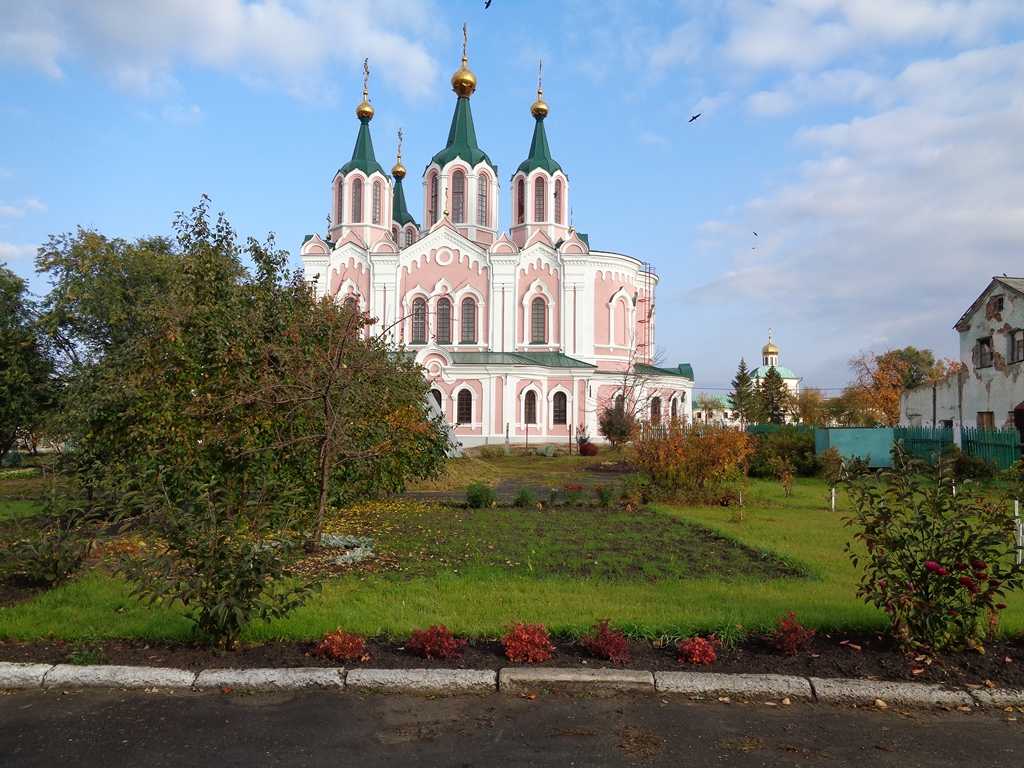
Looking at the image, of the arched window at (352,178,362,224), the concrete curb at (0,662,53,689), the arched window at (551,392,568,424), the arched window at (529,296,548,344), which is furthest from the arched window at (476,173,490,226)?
the concrete curb at (0,662,53,689)

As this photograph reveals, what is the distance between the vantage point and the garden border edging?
503 cm

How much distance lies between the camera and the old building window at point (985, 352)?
2680 centimetres

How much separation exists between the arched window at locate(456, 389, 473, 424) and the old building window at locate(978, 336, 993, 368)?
23.4 meters

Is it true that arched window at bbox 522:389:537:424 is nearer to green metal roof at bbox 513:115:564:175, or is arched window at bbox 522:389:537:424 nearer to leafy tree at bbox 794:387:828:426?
green metal roof at bbox 513:115:564:175

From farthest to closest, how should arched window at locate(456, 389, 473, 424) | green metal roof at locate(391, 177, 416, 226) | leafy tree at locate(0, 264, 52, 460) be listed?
green metal roof at locate(391, 177, 416, 226) < arched window at locate(456, 389, 473, 424) < leafy tree at locate(0, 264, 52, 460)

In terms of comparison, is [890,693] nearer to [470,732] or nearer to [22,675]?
[470,732]

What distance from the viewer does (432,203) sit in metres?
48.2

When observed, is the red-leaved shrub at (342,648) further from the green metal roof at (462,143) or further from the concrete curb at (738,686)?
the green metal roof at (462,143)

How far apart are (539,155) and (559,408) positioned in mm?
17026

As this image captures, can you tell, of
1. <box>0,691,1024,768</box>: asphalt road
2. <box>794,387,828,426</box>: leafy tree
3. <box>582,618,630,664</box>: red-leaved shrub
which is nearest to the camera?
<box>0,691,1024,768</box>: asphalt road

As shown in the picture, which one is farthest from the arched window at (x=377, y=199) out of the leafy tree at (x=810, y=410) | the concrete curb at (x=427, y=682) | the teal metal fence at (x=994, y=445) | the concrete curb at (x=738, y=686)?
the concrete curb at (x=738, y=686)

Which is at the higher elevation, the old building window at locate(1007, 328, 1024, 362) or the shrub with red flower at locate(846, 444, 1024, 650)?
the old building window at locate(1007, 328, 1024, 362)

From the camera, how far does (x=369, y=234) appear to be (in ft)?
156

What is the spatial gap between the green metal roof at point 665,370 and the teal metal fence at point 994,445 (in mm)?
21575
